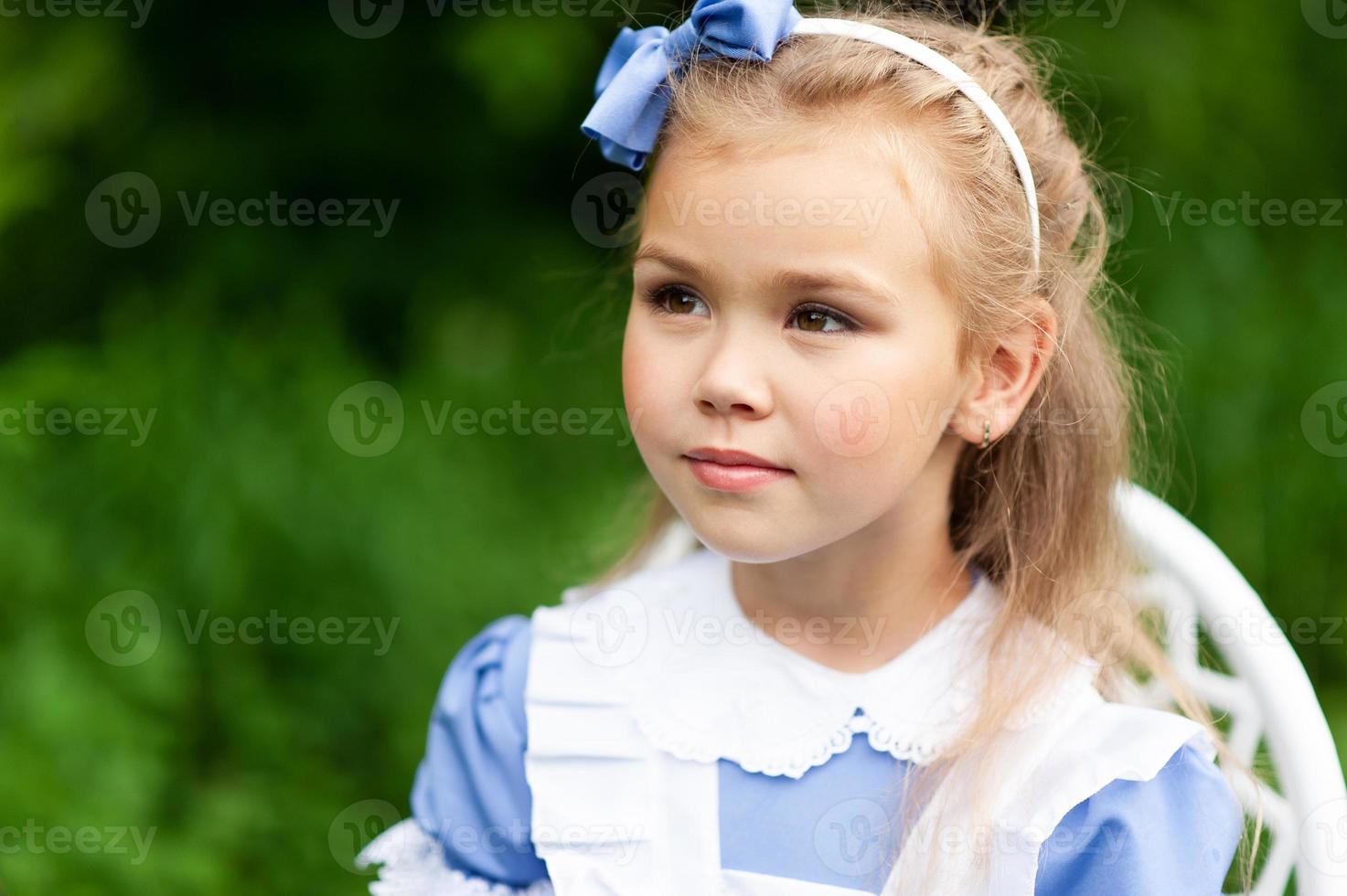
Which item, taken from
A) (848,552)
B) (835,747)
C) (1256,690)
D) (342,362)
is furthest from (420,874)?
(342,362)

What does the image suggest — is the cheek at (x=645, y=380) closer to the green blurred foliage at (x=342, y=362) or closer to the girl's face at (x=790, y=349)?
the girl's face at (x=790, y=349)

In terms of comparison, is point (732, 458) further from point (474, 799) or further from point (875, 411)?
point (474, 799)

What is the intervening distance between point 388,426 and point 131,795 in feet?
2.91

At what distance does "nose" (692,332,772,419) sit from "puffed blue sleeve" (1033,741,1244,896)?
492 mm

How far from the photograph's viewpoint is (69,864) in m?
1.99

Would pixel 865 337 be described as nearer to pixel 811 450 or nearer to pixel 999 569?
pixel 811 450

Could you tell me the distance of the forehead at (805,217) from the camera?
1191 millimetres

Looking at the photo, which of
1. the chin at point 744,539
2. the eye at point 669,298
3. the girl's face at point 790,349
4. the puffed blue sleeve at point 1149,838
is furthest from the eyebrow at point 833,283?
the puffed blue sleeve at point 1149,838

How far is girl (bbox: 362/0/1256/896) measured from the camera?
122 centimetres

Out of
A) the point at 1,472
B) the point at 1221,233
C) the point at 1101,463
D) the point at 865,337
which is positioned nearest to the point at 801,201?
Answer: the point at 865,337

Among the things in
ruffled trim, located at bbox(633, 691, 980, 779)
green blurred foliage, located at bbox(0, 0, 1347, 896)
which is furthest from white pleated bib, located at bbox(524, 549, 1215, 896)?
green blurred foliage, located at bbox(0, 0, 1347, 896)

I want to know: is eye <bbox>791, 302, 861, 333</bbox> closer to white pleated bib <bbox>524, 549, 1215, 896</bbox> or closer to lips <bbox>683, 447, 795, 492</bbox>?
lips <bbox>683, 447, 795, 492</bbox>

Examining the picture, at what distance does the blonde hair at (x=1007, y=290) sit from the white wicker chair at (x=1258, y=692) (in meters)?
0.03

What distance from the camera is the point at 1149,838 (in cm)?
122
